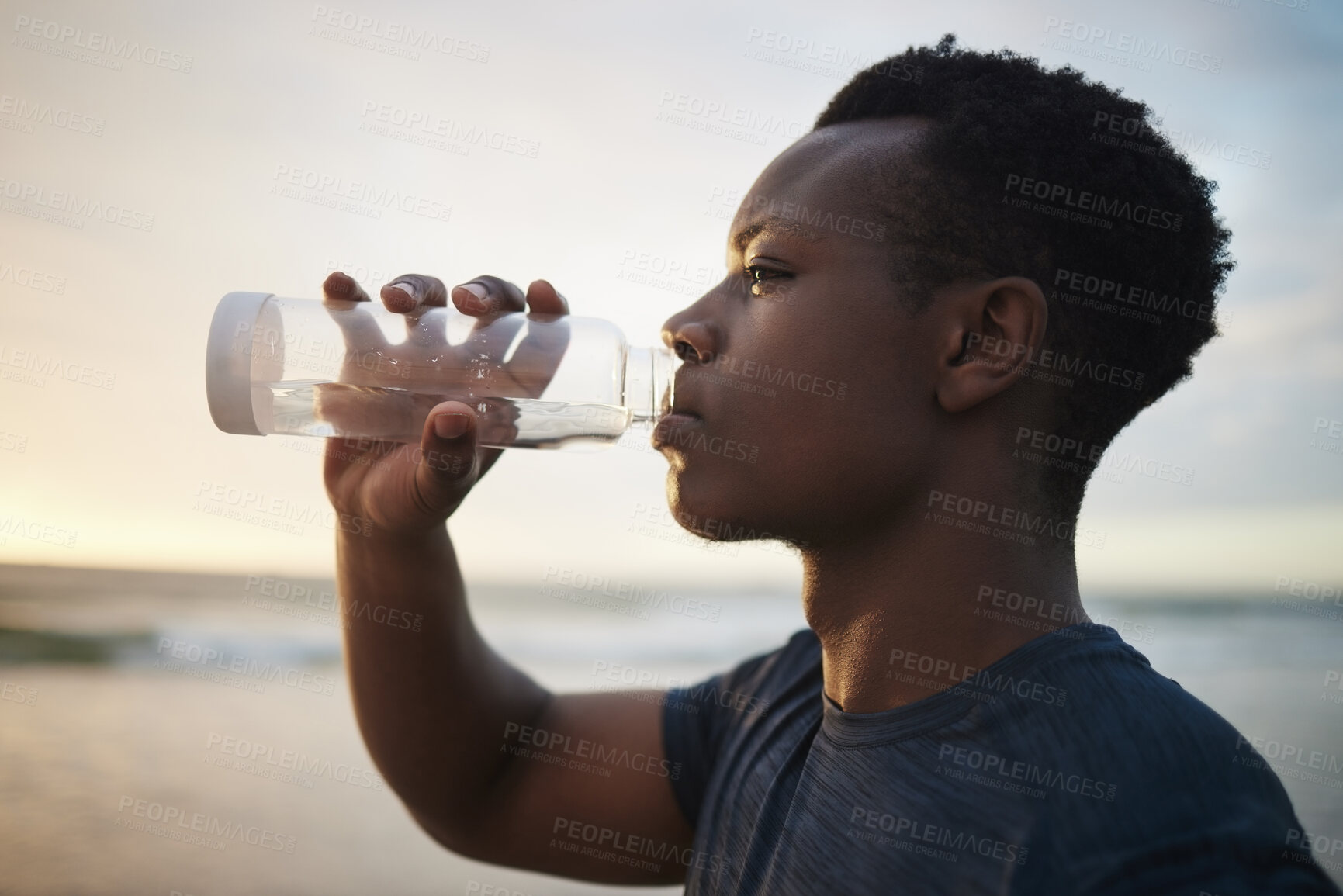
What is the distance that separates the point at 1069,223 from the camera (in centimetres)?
165

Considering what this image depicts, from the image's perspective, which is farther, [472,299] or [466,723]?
[466,723]

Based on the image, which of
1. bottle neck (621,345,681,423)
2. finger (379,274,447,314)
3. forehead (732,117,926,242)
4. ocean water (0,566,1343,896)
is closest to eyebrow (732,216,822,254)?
forehead (732,117,926,242)

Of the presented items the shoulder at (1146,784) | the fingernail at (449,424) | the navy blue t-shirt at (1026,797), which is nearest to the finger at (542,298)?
the fingernail at (449,424)

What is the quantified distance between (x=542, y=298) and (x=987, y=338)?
3.30ft

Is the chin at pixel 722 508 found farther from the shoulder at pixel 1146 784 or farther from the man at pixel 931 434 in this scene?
the shoulder at pixel 1146 784

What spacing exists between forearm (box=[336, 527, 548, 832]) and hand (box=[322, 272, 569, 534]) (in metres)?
0.10

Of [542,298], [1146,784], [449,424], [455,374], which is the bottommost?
[1146,784]

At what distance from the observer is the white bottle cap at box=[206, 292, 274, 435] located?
1784mm

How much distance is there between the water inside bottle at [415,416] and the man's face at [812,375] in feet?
1.46

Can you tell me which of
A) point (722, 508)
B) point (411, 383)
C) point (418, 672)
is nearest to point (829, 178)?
point (722, 508)

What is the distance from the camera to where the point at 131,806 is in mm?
4809

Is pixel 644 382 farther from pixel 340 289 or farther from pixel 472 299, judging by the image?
pixel 340 289

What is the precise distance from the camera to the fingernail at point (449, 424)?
1.66 meters

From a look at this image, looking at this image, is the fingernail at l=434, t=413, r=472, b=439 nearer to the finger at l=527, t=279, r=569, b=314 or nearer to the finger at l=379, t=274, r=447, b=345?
the finger at l=379, t=274, r=447, b=345
